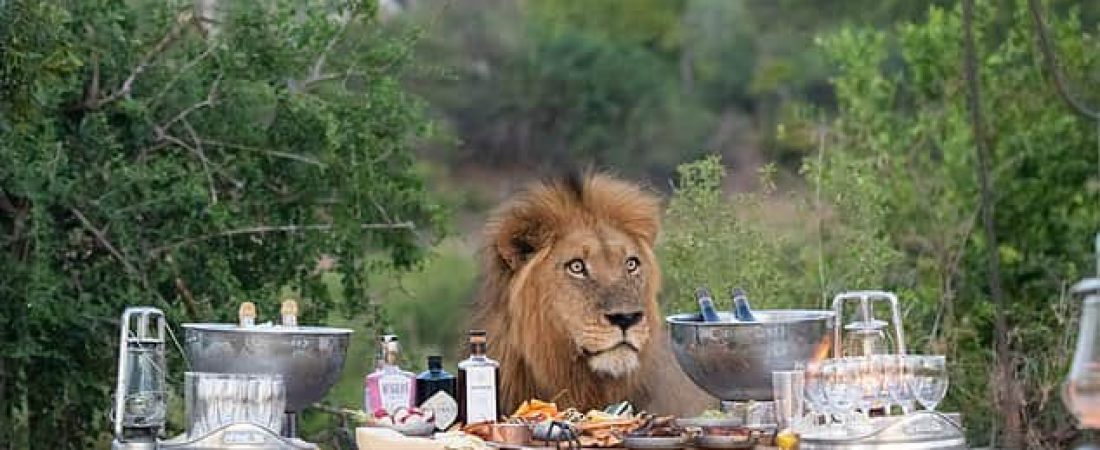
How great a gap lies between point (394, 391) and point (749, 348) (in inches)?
32.5

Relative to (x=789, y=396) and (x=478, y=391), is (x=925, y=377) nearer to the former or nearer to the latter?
(x=789, y=396)

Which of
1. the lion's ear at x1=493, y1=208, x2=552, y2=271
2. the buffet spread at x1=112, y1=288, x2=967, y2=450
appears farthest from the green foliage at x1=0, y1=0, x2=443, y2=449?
the buffet spread at x1=112, y1=288, x2=967, y2=450

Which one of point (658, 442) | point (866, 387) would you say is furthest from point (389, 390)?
point (866, 387)

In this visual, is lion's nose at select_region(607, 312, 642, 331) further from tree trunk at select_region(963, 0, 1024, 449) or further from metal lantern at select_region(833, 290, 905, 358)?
tree trunk at select_region(963, 0, 1024, 449)

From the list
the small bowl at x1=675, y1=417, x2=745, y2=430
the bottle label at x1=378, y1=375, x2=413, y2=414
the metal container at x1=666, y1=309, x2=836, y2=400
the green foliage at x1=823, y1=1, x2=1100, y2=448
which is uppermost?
the green foliage at x1=823, y1=1, x2=1100, y2=448

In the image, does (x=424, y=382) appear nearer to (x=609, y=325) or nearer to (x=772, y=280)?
(x=609, y=325)

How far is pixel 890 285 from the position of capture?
8.75 metres

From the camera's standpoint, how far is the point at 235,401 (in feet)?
14.4

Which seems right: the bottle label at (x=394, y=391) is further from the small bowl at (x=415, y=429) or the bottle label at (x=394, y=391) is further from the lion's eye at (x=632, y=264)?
the lion's eye at (x=632, y=264)

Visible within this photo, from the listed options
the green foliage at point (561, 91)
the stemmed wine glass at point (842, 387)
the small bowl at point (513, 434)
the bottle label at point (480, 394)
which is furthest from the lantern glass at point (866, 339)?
the green foliage at point (561, 91)

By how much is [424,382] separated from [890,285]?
4.30 metres

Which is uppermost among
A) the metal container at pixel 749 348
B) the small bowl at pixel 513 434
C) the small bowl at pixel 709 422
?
the metal container at pixel 749 348

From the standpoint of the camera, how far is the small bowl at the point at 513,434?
4547 mm

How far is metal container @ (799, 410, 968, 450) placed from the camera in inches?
161
